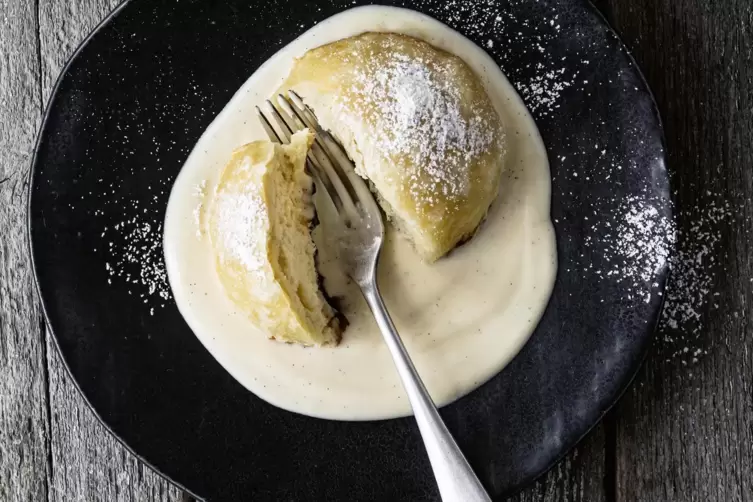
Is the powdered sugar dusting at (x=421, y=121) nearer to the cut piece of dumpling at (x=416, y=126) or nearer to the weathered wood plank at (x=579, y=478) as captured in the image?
the cut piece of dumpling at (x=416, y=126)

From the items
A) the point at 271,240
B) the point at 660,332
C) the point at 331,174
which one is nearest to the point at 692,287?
the point at 660,332

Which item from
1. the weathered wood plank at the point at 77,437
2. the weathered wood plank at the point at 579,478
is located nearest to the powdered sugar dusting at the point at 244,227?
the weathered wood plank at the point at 77,437

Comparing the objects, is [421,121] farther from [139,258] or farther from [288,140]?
[139,258]

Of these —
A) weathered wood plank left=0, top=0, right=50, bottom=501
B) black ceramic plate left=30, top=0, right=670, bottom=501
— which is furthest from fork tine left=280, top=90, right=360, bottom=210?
weathered wood plank left=0, top=0, right=50, bottom=501

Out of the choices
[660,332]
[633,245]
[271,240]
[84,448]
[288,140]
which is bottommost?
[660,332]

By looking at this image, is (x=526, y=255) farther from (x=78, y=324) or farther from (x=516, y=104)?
(x=78, y=324)

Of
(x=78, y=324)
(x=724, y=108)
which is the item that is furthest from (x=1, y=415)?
(x=724, y=108)
